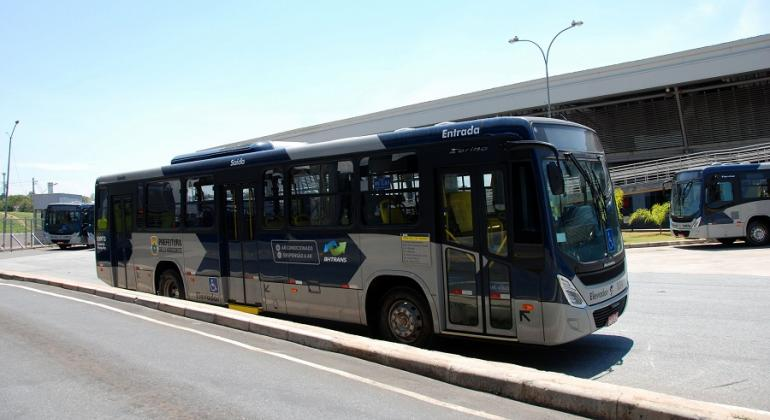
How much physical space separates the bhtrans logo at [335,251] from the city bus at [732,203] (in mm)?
18264

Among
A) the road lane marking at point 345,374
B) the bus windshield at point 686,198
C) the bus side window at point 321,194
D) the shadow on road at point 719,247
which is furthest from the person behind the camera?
the bus windshield at point 686,198

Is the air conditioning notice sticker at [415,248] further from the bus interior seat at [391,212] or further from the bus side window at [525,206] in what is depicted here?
the bus side window at [525,206]

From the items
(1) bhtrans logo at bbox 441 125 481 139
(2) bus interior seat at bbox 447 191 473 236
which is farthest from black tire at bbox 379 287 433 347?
(1) bhtrans logo at bbox 441 125 481 139

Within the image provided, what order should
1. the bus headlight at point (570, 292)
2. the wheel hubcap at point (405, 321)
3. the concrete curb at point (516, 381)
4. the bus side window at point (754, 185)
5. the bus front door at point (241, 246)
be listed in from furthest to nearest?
the bus side window at point (754, 185)
the bus front door at point (241, 246)
the wheel hubcap at point (405, 321)
the bus headlight at point (570, 292)
the concrete curb at point (516, 381)

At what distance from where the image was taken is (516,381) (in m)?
5.40

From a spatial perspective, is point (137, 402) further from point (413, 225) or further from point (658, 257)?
point (658, 257)

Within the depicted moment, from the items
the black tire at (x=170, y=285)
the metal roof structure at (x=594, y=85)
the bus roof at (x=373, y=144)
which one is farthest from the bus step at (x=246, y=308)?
the metal roof structure at (x=594, y=85)

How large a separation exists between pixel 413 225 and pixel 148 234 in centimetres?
721

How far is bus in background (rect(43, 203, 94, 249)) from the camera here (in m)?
41.5

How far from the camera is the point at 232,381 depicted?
606cm

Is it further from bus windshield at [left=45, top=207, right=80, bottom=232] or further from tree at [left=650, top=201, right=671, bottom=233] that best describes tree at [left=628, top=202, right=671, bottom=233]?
bus windshield at [left=45, top=207, right=80, bottom=232]

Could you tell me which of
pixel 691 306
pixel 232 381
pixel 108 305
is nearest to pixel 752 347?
pixel 691 306

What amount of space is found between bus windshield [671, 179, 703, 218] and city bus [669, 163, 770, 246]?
4 centimetres

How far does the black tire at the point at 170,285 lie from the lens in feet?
38.4
